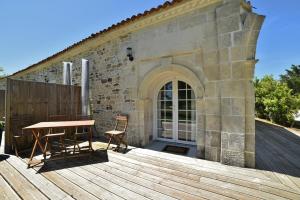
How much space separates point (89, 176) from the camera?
112 inches

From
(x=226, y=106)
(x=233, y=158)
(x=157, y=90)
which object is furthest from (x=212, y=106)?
(x=157, y=90)

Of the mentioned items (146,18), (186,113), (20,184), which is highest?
(146,18)

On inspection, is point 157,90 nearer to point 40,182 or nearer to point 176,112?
point 176,112

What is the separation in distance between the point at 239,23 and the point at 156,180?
10.8ft

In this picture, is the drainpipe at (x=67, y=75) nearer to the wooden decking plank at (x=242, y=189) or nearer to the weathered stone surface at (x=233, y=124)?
the weathered stone surface at (x=233, y=124)

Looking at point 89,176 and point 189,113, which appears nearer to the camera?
point 89,176

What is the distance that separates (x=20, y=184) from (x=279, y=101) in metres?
11.4

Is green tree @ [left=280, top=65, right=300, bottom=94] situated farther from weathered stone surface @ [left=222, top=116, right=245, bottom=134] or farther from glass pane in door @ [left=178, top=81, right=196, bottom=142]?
weathered stone surface @ [left=222, top=116, right=245, bottom=134]

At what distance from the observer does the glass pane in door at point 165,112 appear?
15.9 ft

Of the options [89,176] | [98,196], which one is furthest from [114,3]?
[98,196]

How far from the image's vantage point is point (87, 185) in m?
2.51

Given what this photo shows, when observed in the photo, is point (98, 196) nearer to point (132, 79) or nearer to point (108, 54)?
point (132, 79)

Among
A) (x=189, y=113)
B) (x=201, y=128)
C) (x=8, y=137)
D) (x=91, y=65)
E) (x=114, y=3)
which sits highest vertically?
(x=114, y=3)

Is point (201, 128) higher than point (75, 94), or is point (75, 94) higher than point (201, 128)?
point (75, 94)
